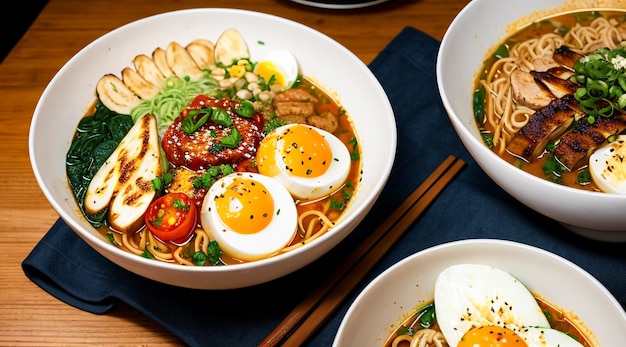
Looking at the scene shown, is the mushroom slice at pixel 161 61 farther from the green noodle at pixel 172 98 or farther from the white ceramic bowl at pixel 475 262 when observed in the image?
the white ceramic bowl at pixel 475 262

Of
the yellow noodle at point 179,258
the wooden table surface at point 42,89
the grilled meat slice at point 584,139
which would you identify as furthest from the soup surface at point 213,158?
the grilled meat slice at point 584,139

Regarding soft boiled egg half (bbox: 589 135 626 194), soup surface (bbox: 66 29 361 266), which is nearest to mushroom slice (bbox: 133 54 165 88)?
soup surface (bbox: 66 29 361 266)

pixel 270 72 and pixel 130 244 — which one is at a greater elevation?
pixel 270 72

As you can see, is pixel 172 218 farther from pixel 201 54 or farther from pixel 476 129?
pixel 476 129

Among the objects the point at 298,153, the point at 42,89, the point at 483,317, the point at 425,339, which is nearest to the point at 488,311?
the point at 483,317

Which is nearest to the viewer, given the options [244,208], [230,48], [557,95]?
[244,208]

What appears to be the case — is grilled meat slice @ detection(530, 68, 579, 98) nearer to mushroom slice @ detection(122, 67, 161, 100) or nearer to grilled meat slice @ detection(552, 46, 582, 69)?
grilled meat slice @ detection(552, 46, 582, 69)
